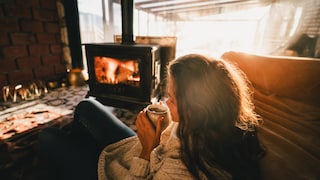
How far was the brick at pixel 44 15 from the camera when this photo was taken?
2.18 meters

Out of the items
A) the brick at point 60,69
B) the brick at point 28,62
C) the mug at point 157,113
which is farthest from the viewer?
the brick at point 60,69

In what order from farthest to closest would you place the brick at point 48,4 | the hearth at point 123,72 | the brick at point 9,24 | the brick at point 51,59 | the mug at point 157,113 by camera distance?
1. the brick at point 51,59
2. the brick at point 48,4
3. the brick at point 9,24
4. the hearth at point 123,72
5. the mug at point 157,113

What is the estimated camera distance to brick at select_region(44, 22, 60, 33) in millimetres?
2342

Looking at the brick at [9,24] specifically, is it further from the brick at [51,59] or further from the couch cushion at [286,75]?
the couch cushion at [286,75]

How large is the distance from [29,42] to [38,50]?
139 millimetres

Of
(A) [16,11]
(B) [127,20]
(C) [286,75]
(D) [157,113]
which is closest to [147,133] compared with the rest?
(D) [157,113]

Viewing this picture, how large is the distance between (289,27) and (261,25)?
236mm

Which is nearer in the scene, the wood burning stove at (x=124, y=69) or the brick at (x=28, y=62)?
the wood burning stove at (x=124, y=69)

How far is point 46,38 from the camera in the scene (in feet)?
7.74

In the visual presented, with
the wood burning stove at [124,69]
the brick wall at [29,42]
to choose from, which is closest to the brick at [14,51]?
the brick wall at [29,42]

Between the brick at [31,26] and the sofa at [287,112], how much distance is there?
2.50 meters

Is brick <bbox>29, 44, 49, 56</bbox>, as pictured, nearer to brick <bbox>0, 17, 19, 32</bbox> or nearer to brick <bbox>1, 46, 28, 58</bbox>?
brick <bbox>1, 46, 28, 58</bbox>

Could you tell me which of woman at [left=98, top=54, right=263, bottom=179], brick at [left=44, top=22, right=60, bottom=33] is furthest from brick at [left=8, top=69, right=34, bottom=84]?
woman at [left=98, top=54, right=263, bottom=179]

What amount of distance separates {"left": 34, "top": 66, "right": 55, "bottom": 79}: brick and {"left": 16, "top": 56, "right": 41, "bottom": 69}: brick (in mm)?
69
